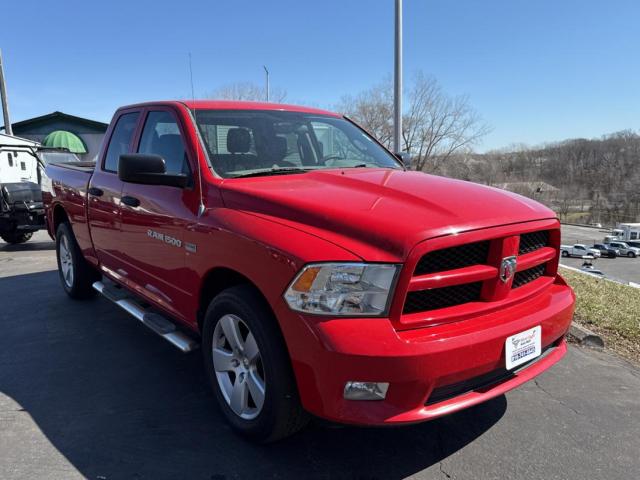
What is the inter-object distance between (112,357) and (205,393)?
3.59ft

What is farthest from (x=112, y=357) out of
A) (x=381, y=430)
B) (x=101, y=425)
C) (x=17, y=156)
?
(x=17, y=156)

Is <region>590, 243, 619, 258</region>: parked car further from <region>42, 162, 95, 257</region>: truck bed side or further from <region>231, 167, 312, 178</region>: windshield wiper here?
<region>231, 167, 312, 178</region>: windshield wiper

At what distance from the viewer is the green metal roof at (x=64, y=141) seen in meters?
32.6

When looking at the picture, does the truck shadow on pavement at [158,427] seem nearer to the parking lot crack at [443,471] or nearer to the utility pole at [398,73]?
the parking lot crack at [443,471]

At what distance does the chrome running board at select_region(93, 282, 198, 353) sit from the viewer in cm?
307

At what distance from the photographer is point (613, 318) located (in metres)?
4.61

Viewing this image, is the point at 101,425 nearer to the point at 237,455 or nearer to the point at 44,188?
the point at 237,455

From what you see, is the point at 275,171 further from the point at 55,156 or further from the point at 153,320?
the point at 55,156

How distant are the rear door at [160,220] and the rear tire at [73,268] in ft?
5.42

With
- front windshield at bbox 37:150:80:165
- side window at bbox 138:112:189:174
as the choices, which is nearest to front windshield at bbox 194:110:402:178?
side window at bbox 138:112:189:174

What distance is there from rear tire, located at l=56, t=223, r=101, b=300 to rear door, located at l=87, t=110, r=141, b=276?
798 mm

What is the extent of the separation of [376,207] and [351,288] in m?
0.49

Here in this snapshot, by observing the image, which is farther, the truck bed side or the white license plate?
the truck bed side

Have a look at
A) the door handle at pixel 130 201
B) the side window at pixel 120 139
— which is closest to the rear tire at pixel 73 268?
the side window at pixel 120 139
